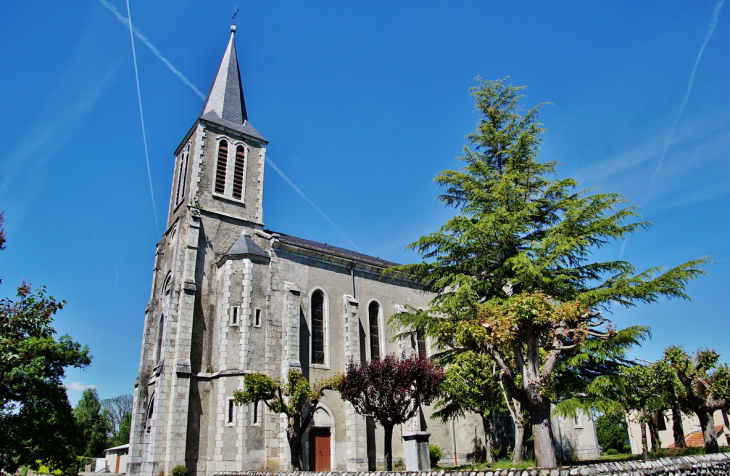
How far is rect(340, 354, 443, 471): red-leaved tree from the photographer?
16.6 meters

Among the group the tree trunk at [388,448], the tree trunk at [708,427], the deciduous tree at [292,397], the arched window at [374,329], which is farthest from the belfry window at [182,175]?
the tree trunk at [708,427]

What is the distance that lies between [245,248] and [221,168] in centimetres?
566

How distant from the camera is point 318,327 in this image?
25.0 metres

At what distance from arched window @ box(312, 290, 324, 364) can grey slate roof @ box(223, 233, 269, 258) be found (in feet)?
11.8

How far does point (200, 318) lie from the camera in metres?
22.5

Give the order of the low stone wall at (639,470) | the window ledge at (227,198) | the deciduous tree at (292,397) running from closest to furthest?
the low stone wall at (639,470) → the deciduous tree at (292,397) → the window ledge at (227,198)

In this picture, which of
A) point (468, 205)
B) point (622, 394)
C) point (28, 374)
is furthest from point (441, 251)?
point (28, 374)

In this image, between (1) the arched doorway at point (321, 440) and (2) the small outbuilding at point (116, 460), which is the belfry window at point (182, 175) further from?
(2) the small outbuilding at point (116, 460)

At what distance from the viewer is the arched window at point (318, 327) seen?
957 inches

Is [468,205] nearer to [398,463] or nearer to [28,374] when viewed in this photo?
[398,463]

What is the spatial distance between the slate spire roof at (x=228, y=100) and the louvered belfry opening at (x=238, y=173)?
3.99 feet

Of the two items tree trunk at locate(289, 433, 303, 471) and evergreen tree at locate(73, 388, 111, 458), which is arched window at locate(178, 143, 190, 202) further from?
evergreen tree at locate(73, 388, 111, 458)

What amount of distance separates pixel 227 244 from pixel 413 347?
39.0 ft

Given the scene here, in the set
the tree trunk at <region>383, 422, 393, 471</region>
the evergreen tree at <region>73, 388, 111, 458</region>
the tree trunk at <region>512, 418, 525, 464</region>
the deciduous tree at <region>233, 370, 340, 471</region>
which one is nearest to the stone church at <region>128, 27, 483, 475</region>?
the deciduous tree at <region>233, 370, 340, 471</region>
